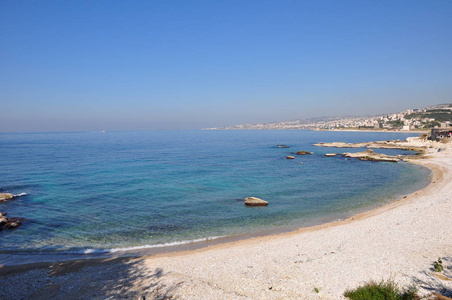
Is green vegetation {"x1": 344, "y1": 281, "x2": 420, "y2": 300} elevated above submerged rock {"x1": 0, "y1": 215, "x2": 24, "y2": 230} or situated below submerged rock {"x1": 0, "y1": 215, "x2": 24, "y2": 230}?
above

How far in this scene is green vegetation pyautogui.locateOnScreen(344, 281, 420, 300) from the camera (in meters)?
9.43

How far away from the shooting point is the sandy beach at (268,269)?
35.9ft

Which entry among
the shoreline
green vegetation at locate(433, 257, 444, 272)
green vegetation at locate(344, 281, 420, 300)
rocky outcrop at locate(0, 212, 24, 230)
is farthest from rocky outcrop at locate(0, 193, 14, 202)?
green vegetation at locate(433, 257, 444, 272)

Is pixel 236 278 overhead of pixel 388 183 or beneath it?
overhead

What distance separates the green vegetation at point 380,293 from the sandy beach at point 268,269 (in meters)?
0.49

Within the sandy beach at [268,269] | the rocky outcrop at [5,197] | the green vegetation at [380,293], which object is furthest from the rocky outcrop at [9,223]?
the green vegetation at [380,293]

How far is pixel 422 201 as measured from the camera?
26.2 m

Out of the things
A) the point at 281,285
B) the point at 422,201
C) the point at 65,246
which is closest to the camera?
the point at 281,285

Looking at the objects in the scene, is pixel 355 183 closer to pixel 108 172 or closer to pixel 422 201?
pixel 422 201

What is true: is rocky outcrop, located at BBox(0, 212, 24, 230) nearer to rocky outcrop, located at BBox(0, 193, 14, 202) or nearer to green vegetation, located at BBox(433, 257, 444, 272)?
rocky outcrop, located at BBox(0, 193, 14, 202)

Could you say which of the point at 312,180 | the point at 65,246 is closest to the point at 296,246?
the point at 65,246

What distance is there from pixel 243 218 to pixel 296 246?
7.81 metres

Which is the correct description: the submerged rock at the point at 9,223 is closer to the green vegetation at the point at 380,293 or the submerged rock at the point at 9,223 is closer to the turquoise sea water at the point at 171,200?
the turquoise sea water at the point at 171,200

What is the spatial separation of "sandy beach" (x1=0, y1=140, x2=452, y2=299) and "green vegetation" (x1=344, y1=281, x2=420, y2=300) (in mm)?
487
